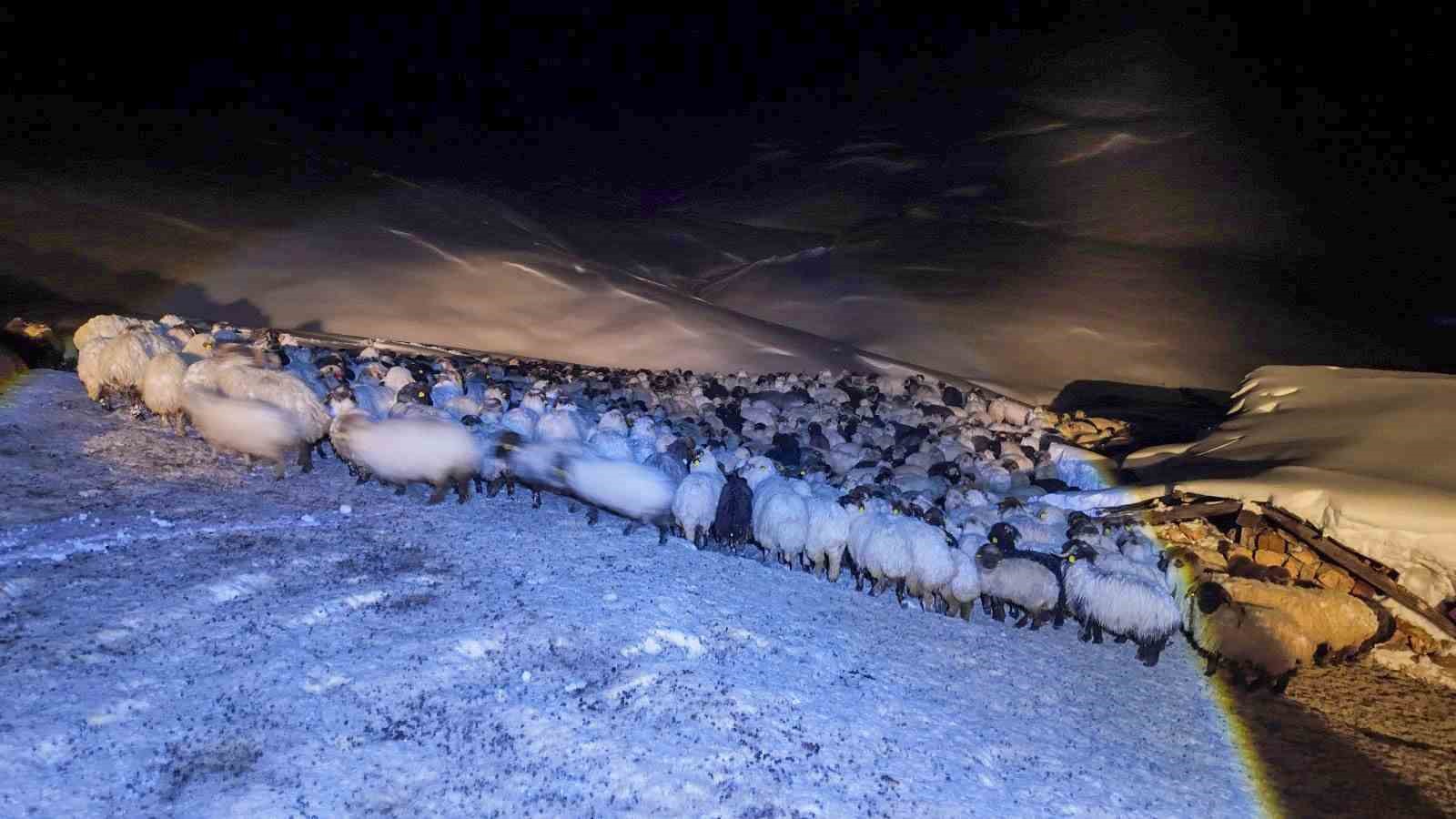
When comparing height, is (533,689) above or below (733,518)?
below

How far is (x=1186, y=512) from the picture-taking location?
17.1ft

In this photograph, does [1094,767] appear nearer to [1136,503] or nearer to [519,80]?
[1136,503]

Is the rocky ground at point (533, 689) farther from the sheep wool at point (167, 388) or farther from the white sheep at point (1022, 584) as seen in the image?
the sheep wool at point (167, 388)

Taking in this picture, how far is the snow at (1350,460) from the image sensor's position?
15.3 ft

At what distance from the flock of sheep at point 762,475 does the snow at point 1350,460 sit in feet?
1.47

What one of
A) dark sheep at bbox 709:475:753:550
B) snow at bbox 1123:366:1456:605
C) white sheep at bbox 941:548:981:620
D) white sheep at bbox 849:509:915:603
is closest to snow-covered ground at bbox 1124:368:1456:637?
snow at bbox 1123:366:1456:605

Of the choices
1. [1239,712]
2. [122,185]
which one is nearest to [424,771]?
[1239,712]

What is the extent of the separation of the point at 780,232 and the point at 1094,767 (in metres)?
15.1

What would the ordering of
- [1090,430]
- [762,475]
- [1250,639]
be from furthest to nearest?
[1090,430] → [762,475] → [1250,639]

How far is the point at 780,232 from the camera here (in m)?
17.7

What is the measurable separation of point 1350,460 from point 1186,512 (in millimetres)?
1159

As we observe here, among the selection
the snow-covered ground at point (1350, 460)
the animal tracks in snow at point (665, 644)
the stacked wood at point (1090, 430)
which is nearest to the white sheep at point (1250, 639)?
the snow-covered ground at point (1350, 460)

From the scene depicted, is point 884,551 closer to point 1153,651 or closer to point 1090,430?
point 1153,651

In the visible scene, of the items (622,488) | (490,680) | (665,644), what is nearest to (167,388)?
(622,488)
